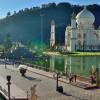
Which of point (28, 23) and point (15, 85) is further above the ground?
point (28, 23)

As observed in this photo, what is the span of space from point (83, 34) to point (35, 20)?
40.1 meters

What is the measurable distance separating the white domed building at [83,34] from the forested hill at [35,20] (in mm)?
28379

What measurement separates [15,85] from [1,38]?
3399 inches

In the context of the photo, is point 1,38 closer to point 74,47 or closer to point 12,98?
point 74,47

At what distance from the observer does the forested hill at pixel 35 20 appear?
11150 cm

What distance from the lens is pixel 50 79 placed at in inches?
1033

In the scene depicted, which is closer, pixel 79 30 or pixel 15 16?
pixel 79 30

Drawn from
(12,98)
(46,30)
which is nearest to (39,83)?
(12,98)

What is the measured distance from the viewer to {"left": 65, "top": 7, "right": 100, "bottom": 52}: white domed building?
76562mm

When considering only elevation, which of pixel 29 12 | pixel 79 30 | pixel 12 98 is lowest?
pixel 12 98

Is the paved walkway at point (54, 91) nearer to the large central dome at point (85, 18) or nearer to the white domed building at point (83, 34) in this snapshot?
the large central dome at point (85, 18)

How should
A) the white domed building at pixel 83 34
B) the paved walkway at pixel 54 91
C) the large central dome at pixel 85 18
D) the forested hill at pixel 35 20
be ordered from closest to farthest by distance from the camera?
the paved walkway at pixel 54 91
the large central dome at pixel 85 18
the white domed building at pixel 83 34
the forested hill at pixel 35 20

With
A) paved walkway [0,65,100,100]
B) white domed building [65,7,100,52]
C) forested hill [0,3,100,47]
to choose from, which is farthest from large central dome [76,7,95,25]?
paved walkway [0,65,100,100]

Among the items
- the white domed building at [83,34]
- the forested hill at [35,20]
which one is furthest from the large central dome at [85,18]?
the forested hill at [35,20]
